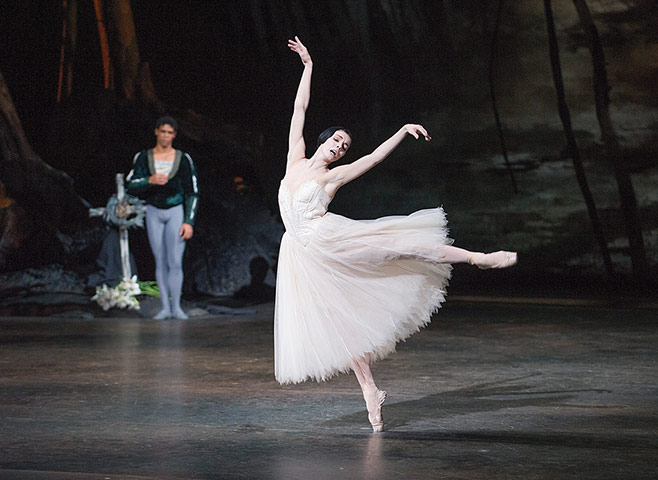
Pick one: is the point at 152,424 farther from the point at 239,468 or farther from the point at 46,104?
the point at 46,104

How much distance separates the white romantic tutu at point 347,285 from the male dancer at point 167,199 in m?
3.93

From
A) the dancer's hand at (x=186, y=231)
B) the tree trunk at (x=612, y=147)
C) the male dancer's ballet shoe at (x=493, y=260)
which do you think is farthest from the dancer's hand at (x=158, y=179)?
the tree trunk at (x=612, y=147)

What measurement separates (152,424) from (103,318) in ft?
14.2

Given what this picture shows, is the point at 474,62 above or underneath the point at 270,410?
above

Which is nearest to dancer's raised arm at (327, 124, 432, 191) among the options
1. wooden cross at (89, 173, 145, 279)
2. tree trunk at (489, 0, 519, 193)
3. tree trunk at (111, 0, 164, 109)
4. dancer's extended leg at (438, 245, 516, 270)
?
dancer's extended leg at (438, 245, 516, 270)

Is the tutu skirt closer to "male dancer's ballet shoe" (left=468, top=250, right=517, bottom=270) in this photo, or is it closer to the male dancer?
"male dancer's ballet shoe" (left=468, top=250, right=517, bottom=270)

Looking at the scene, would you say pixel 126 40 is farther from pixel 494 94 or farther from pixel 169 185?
pixel 494 94

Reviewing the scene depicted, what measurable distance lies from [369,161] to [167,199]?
4.22 m

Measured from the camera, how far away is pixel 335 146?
385cm

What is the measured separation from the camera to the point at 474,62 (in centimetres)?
1109

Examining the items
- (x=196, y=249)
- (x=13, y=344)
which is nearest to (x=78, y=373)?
(x=13, y=344)

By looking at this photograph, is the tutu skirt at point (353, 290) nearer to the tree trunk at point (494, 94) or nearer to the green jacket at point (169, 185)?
the green jacket at point (169, 185)

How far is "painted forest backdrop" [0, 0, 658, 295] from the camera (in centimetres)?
963

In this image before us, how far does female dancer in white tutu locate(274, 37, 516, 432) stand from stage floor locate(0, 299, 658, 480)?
0.28m
